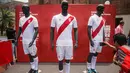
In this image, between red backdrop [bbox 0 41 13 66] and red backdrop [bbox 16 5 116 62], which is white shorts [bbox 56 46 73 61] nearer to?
red backdrop [bbox 0 41 13 66]

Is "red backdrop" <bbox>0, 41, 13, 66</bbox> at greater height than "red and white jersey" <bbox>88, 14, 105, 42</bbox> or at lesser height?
lesser

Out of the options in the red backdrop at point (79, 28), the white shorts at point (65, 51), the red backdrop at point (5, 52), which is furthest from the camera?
the red backdrop at point (79, 28)

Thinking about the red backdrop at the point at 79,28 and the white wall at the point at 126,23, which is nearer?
the red backdrop at the point at 79,28

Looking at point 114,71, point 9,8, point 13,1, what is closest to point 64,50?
point 114,71

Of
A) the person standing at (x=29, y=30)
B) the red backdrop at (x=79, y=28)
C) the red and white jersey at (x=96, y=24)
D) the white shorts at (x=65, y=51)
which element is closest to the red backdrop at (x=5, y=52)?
the person standing at (x=29, y=30)

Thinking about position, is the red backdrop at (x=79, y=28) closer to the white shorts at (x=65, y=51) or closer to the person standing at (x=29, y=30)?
the person standing at (x=29, y=30)

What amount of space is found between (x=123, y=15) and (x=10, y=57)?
10.6 metres

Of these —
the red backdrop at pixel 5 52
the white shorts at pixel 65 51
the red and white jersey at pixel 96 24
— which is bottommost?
the red backdrop at pixel 5 52

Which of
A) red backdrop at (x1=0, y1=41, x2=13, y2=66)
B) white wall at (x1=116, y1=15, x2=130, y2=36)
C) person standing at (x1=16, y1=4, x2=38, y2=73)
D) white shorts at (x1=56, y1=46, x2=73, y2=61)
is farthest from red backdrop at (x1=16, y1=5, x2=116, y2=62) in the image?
white wall at (x1=116, y1=15, x2=130, y2=36)

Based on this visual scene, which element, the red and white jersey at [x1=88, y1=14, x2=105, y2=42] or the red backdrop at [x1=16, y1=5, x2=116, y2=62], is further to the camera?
the red backdrop at [x1=16, y1=5, x2=116, y2=62]

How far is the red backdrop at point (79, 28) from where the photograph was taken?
12.3 metres

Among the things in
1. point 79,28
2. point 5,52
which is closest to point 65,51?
point 5,52

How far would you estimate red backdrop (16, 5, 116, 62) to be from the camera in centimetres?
1233

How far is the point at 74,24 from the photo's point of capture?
8359mm
